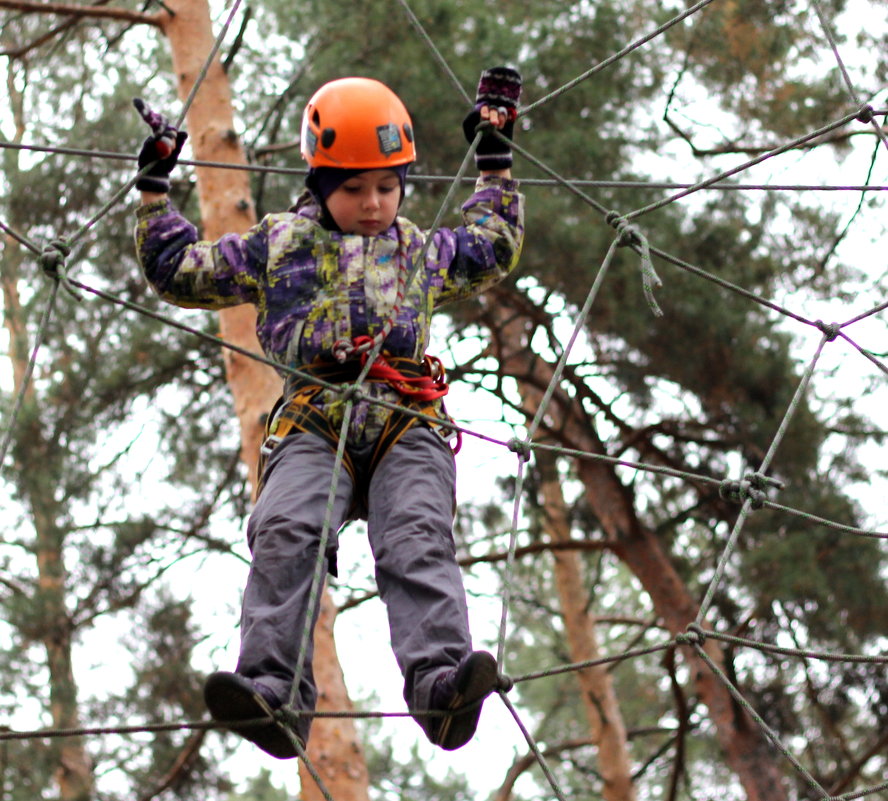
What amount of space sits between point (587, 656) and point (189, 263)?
5063mm

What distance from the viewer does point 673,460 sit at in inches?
253

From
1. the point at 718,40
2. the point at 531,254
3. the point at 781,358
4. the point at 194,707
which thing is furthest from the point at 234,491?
the point at 718,40

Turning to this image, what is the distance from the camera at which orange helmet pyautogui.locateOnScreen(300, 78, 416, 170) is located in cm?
256

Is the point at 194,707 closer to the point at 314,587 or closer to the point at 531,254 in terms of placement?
the point at 531,254

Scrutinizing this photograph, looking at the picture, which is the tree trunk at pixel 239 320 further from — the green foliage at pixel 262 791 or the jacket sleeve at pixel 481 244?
the green foliage at pixel 262 791

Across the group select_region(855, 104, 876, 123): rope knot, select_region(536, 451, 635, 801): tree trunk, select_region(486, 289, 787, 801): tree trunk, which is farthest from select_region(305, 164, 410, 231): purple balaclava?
select_region(536, 451, 635, 801): tree trunk

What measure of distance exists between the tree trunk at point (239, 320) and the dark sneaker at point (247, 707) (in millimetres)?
1881

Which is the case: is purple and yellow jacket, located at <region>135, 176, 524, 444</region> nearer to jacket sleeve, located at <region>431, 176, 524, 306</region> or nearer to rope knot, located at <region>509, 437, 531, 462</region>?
jacket sleeve, located at <region>431, 176, 524, 306</region>

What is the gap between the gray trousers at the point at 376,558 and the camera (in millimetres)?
2242

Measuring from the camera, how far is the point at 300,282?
102 inches

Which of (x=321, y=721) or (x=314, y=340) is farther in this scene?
(x=321, y=721)

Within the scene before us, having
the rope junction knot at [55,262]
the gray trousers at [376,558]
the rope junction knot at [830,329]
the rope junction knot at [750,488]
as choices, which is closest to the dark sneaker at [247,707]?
the gray trousers at [376,558]

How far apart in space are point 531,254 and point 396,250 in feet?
10.4

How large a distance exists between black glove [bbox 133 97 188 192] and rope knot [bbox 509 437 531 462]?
0.75 metres
